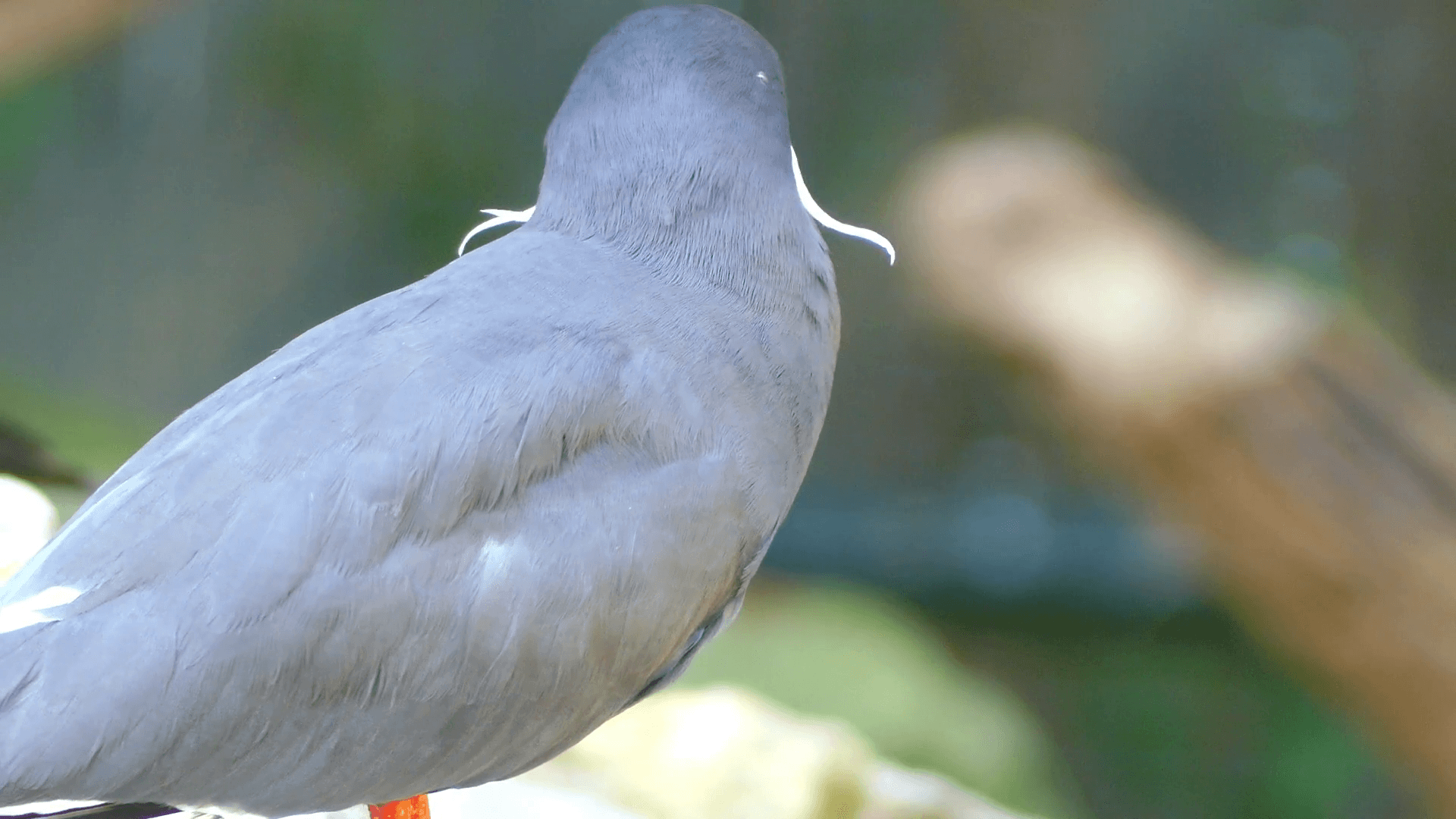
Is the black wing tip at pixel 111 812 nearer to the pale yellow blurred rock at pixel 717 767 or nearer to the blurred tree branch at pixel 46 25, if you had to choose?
the pale yellow blurred rock at pixel 717 767

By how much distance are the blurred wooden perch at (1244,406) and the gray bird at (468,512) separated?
139 centimetres

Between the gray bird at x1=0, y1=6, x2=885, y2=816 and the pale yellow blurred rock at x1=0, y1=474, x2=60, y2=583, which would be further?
the pale yellow blurred rock at x1=0, y1=474, x2=60, y2=583

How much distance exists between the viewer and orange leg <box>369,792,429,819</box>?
1074 millimetres

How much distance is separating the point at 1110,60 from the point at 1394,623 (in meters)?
1.33

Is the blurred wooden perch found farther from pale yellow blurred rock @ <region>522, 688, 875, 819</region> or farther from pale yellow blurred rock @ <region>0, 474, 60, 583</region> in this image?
pale yellow blurred rock @ <region>0, 474, 60, 583</region>

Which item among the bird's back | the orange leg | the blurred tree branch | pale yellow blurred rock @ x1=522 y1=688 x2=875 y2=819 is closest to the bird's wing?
the bird's back

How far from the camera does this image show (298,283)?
2766 mm

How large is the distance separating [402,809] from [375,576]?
31cm

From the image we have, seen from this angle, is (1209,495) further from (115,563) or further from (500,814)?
(115,563)

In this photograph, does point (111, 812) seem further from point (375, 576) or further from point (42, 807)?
point (375, 576)

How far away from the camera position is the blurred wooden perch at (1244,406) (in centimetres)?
215

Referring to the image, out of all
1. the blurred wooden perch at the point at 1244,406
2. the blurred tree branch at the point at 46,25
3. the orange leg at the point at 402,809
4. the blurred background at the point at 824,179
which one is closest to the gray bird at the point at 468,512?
the orange leg at the point at 402,809

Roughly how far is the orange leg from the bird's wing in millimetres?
143

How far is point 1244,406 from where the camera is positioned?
2.22 metres
